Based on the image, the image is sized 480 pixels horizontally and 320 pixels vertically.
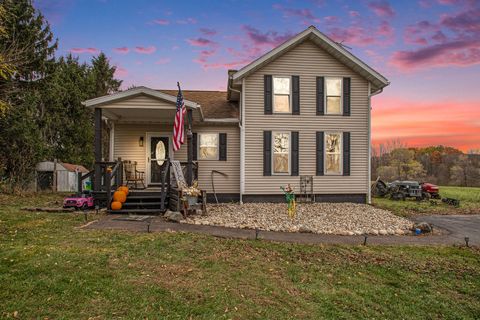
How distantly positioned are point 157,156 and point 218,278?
978cm

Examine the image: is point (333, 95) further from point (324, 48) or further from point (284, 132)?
point (284, 132)

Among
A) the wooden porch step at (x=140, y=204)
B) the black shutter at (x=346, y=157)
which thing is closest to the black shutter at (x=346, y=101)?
the black shutter at (x=346, y=157)

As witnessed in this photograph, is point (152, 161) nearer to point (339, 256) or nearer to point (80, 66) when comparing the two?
point (339, 256)

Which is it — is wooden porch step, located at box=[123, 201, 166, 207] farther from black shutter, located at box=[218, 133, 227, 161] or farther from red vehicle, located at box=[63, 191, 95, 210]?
black shutter, located at box=[218, 133, 227, 161]

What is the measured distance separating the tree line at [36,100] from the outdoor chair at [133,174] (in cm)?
460

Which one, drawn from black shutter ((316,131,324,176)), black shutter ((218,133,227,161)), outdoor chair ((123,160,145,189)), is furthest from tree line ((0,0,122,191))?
black shutter ((316,131,324,176))

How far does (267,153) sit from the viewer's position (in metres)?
13.0

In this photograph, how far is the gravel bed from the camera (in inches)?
330

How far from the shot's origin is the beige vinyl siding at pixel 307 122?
13023 mm

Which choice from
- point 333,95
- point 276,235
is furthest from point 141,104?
point 333,95

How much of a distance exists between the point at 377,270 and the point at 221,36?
1401 centimetres

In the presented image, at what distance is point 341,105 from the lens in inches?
530

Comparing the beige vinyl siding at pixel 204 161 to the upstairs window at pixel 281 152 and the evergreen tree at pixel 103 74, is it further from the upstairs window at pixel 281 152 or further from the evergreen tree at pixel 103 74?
the evergreen tree at pixel 103 74

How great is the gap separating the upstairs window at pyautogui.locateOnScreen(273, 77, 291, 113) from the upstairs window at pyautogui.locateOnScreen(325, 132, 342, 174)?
2.19m
